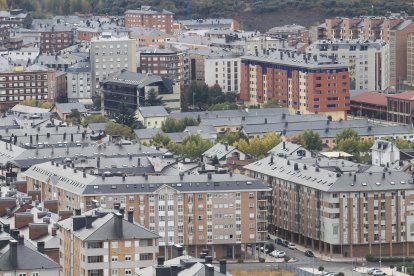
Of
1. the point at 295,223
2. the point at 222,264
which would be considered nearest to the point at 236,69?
the point at 295,223

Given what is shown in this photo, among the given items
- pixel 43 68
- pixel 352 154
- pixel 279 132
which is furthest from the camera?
pixel 43 68

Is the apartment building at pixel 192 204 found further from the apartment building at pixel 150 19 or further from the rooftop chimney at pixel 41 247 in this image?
the apartment building at pixel 150 19

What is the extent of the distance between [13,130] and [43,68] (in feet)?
62.4

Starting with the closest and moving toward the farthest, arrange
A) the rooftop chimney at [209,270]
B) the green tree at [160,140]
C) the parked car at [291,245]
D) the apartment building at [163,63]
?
the rooftop chimney at [209,270] → the parked car at [291,245] → the green tree at [160,140] → the apartment building at [163,63]

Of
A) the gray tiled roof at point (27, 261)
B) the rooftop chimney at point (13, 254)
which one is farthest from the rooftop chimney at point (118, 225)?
the rooftop chimney at point (13, 254)

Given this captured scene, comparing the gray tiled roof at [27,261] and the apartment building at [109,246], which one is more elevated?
the gray tiled roof at [27,261]

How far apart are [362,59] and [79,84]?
507 inches

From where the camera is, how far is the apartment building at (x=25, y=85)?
89.4 meters

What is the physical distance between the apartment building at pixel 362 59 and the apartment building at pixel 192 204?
120 feet

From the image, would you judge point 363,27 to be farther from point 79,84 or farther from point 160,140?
point 160,140

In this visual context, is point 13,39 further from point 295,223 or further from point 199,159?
point 295,223

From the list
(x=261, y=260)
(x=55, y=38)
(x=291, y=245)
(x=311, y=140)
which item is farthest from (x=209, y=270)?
(x=55, y=38)

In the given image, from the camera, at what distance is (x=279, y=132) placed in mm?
75812

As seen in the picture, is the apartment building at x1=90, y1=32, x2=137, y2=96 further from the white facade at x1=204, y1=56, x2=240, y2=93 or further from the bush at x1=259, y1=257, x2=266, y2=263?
the bush at x1=259, y1=257, x2=266, y2=263
